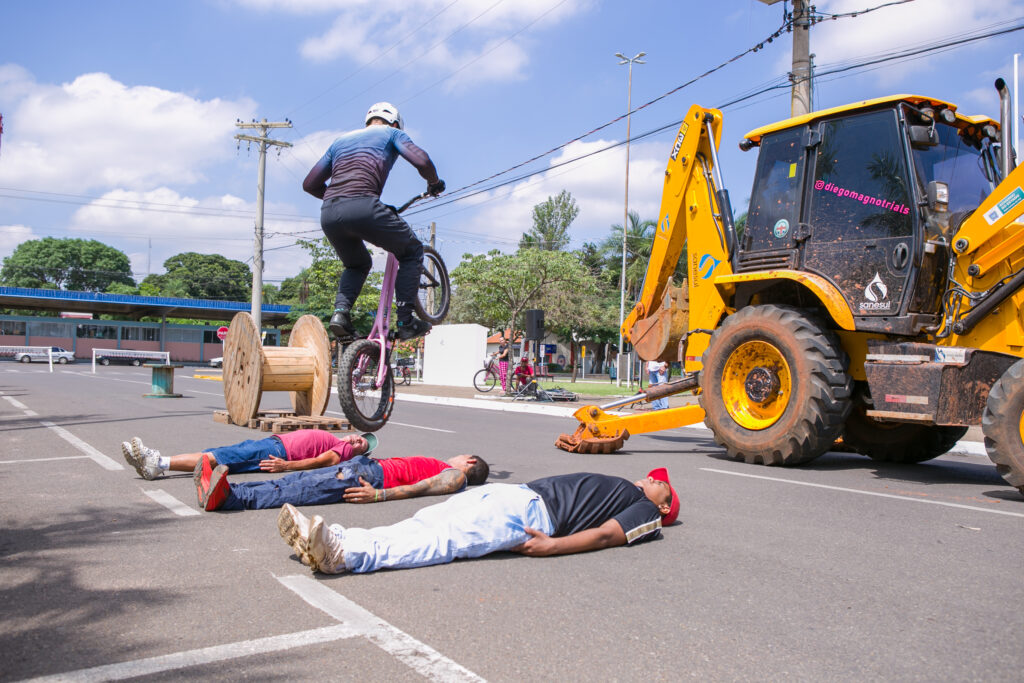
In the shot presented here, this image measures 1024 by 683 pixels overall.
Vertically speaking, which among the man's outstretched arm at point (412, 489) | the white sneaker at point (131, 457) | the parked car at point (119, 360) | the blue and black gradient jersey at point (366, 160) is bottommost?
the parked car at point (119, 360)

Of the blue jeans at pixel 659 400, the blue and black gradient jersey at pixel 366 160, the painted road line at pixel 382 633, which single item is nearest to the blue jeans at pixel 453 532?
the painted road line at pixel 382 633

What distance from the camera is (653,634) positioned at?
3.15m

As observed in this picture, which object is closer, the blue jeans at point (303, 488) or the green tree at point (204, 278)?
the blue jeans at point (303, 488)

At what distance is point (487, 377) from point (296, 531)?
76.0 feet

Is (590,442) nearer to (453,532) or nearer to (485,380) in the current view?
(453,532)

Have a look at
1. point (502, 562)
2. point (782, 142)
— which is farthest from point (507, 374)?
point (502, 562)

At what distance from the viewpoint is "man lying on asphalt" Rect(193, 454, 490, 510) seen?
5344mm

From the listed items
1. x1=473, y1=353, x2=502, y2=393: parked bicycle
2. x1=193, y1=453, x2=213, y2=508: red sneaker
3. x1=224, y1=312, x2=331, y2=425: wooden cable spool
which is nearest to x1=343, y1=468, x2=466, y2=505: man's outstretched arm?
x1=193, y1=453, x2=213, y2=508: red sneaker

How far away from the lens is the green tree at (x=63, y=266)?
280 ft

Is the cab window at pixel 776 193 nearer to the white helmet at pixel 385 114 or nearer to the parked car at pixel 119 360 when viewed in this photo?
the white helmet at pixel 385 114

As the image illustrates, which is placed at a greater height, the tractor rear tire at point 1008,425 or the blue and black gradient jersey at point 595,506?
the tractor rear tire at point 1008,425

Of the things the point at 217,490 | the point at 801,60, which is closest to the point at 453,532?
the point at 217,490

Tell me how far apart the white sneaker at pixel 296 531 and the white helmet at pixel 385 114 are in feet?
10.7

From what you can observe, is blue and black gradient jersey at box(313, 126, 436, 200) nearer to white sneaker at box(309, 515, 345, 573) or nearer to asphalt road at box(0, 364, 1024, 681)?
asphalt road at box(0, 364, 1024, 681)
